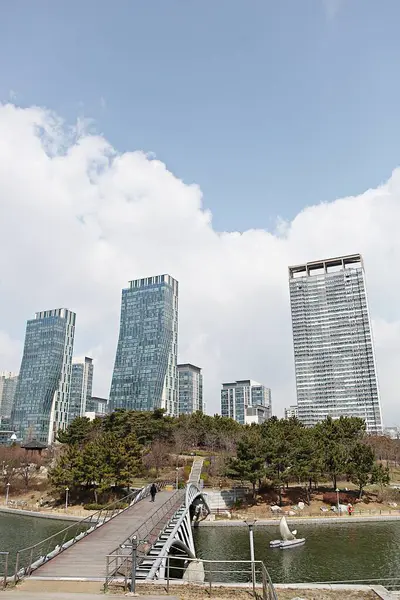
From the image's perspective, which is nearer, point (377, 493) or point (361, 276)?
point (377, 493)

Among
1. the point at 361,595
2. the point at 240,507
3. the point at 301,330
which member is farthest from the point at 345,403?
the point at 361,595

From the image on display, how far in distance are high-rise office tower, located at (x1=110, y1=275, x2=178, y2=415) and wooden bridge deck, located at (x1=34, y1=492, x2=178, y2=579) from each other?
124 m

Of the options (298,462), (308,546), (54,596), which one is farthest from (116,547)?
(298,462)

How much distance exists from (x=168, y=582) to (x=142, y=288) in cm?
15746

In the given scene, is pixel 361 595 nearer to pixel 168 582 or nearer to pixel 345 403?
pixel 168 582

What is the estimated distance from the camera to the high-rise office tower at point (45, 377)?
170875 mm

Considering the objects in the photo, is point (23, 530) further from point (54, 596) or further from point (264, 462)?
point (54, 596)

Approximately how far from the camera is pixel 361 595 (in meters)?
16.1

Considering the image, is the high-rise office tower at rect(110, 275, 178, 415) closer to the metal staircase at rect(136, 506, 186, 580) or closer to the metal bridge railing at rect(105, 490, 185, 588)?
the metal bridge railing at rect(105, 490, 185, 588)

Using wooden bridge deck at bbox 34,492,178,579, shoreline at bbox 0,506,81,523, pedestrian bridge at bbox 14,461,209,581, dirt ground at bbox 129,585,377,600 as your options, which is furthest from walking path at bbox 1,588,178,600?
shoreline at bbox 0,506,81,523

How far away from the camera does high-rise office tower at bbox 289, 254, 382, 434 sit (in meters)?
145

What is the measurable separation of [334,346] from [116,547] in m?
136

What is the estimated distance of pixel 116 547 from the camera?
23312mm

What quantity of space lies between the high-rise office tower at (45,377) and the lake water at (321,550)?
456 ft
